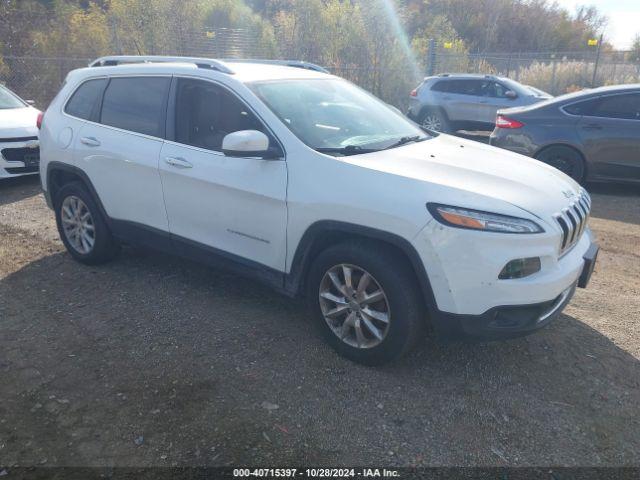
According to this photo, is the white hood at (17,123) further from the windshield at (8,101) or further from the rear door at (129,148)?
the rear door at (129,148)

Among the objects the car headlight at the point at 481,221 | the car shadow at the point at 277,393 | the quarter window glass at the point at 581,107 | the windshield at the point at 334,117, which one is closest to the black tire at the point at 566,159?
the quarter window glass at the point at 581,107

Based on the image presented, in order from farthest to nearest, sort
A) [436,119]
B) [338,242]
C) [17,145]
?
1. [436,119]
2. [17,145]
3. [338,242]

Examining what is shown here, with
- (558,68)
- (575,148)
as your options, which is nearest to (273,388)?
(575,148)

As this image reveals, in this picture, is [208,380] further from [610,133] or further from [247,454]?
[610,133]

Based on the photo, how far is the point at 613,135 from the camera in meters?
7.16

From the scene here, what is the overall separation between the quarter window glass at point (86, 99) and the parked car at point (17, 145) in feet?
10.8

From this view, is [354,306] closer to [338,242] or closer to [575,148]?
[338,242]

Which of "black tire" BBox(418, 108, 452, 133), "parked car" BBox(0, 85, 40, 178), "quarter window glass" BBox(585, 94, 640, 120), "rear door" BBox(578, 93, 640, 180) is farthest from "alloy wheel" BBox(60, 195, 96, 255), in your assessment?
"black tire" BBox(418, 108, 452, 133)

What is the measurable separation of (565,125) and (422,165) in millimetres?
5272

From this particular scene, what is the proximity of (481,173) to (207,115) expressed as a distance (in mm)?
2003

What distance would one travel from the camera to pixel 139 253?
532cm

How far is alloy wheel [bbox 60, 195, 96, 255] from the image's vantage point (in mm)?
4828

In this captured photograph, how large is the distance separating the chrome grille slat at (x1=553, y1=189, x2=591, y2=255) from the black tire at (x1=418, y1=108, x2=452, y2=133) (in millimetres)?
10280

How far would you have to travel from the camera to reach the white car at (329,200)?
9.27 feet
